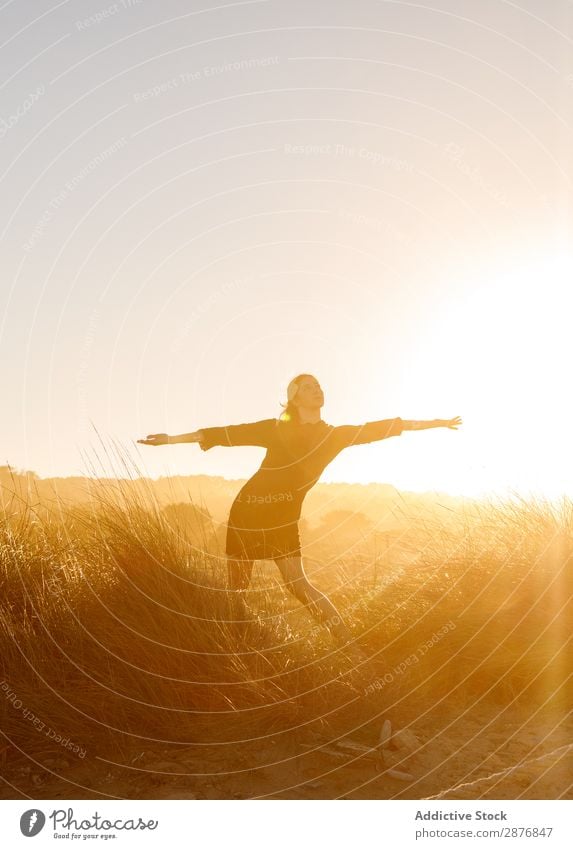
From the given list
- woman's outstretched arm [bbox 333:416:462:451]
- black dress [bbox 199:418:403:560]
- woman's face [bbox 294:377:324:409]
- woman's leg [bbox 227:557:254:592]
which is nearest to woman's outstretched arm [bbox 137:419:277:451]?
black dress [bbox 199:418:403:560]

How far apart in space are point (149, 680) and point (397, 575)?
8.93 ft

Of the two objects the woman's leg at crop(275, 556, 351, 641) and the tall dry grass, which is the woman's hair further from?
the tall dry grass

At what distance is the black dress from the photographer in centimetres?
628

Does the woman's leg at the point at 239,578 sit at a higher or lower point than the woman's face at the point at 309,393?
lower

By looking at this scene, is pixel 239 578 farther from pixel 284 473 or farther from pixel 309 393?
pixel 309 393

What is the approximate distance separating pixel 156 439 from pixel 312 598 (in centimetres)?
180

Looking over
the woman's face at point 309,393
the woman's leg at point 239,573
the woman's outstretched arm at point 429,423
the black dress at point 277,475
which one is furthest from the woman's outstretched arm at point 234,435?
the woman's outstretched arm at point 429,423

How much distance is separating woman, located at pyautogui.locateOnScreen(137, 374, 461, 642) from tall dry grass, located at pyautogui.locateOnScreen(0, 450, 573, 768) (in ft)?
0.86

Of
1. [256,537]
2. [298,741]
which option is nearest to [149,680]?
[298,741]

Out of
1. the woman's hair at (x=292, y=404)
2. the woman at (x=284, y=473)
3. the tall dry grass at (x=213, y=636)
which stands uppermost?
the woman's hair at (x=292, y=404)

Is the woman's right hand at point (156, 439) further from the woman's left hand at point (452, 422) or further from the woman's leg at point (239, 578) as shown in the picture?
the woman's left hand at point (452, 422)

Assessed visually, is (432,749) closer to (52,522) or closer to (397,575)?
(397,575)

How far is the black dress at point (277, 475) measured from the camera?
20.6 feet

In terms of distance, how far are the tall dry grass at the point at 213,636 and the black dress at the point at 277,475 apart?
1.17 ft
